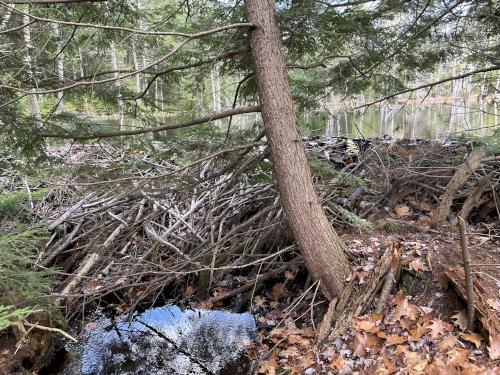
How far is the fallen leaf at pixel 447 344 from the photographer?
3.22 meters

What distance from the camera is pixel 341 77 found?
216 inches

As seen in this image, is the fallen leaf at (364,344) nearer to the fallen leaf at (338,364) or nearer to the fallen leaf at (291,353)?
the fallen leaf at (338,364)

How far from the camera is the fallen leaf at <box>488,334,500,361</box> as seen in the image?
118 inches

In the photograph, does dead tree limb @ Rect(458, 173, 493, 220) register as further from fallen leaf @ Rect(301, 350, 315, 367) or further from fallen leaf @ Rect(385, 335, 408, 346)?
fallen leaf @ Rect(301, 350, 315, 367)

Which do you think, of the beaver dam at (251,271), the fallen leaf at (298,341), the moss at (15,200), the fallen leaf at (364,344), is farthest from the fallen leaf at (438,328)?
the moss at (15,200)

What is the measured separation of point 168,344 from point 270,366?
1.92 metres

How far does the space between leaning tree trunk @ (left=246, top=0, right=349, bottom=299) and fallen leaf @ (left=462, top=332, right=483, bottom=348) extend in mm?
1290

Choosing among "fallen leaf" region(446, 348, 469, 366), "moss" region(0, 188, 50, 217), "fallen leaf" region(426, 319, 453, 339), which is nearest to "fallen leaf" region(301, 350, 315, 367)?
"fallen leaf" region(426, 319, 453, 339)

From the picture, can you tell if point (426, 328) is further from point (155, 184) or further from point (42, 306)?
point (42, 306)

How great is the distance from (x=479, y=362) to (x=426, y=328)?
0.51 meters

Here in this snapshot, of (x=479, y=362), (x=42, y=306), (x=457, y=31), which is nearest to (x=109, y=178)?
(x=42, y=306)

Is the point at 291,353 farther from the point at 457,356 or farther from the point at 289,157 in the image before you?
the point at 289,157

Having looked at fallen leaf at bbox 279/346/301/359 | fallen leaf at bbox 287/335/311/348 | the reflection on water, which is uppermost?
the reflection on water

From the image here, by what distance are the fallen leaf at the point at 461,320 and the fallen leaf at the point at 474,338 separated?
0.26 ft
